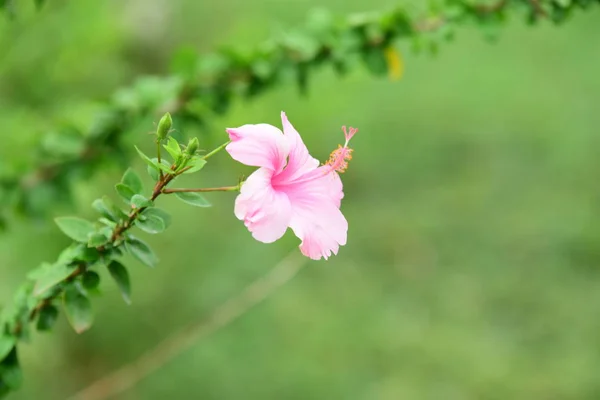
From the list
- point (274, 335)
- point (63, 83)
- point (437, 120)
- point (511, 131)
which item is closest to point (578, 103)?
point (511, 131)

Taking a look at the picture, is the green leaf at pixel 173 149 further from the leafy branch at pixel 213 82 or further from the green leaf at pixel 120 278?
the leafy branch at pixel 213 82

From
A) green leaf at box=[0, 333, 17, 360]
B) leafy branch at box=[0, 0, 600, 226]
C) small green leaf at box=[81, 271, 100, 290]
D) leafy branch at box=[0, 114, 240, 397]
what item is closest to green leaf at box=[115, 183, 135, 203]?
leafy branch at box=[0, 114, 240, 397]

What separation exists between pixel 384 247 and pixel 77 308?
206 centimetres

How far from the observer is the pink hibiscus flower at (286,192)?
1.74 feet

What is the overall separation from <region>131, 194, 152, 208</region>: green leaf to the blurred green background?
580 mm

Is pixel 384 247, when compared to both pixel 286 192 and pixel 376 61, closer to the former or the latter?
pixel 376 61

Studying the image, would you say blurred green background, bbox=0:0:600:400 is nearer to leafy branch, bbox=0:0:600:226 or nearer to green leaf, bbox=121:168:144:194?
leafy branch, bbox=0:0:600:226

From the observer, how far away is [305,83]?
1148 mm

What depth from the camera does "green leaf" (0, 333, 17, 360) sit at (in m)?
0.68

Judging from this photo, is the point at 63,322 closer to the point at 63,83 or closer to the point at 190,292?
the point at 190,292

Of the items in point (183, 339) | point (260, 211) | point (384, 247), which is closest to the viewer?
point (260, 211)

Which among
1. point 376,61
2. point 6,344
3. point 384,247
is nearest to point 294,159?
point 6,344

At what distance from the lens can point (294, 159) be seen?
574mm

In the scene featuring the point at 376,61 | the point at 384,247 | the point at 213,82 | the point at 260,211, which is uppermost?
the point at 384,247
